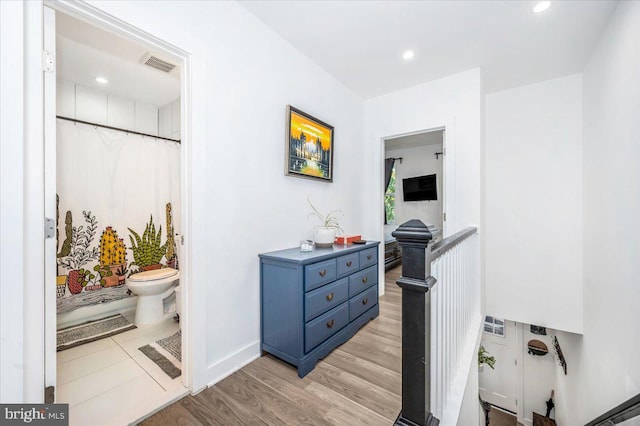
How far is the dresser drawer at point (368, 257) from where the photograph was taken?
255 centimetres

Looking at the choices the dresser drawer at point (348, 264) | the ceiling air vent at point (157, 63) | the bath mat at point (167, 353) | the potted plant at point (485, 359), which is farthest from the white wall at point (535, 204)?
the ceiling air vent at point (157, 63)

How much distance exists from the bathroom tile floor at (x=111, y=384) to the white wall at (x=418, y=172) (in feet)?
17.0

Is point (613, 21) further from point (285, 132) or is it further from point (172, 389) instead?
point (172, 389)

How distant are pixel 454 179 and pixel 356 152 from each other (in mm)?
1274

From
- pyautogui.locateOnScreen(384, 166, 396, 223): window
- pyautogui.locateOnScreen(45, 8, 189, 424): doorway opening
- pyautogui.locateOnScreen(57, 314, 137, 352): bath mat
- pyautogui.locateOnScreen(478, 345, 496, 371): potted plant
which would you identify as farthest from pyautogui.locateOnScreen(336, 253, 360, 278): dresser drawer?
pyautogui.locateOnScreen(384, 166, 396, 223): window

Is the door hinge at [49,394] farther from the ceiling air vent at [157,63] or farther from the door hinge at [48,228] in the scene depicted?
the ceiling air vent at [157,63]

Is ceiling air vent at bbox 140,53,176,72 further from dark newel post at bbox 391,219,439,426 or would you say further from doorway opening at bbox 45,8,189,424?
dark newel post at bbox 391,219,439,426

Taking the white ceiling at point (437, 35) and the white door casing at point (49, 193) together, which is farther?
the white ceiling at point (437, 35)

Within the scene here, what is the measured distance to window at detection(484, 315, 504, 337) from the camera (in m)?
4.31

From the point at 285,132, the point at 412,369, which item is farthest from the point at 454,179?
the point at 412,369

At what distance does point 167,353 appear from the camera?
6.93 feet

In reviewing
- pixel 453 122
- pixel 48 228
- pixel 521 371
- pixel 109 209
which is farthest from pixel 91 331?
pixel 521 371

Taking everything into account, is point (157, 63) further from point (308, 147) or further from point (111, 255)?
point (111, 255)

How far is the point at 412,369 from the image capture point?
3.36 feet
